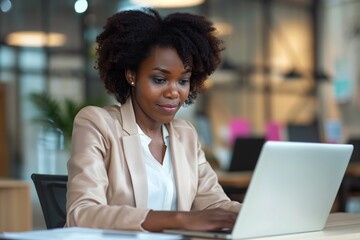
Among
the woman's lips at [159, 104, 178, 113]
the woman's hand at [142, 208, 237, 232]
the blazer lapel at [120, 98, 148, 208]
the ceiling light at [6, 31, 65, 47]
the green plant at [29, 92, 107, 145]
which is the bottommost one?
the green plant at [29, 92, 107, 145]

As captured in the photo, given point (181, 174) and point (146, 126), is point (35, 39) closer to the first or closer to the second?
point (146, 126)

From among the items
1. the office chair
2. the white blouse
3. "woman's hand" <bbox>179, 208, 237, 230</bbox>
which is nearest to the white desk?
"woman's hand" <bbox>179, 208, 237, 230</bbox>

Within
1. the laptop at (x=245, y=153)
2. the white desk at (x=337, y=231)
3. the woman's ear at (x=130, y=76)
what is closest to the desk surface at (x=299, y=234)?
the white desk at (x=337, y=231)

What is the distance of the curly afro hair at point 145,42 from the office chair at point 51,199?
0.39m

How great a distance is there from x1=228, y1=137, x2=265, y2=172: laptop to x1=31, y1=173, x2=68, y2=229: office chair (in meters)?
4.50

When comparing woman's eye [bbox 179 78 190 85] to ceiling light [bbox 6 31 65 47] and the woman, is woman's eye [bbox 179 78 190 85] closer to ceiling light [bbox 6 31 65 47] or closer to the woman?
the woman

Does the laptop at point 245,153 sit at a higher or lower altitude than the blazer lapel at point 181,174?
lower

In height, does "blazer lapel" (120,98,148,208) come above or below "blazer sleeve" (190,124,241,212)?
above

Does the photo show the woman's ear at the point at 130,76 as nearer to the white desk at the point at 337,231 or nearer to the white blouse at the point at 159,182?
the white blouse at the point at 159,182

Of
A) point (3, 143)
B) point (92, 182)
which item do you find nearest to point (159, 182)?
point (92, 182)

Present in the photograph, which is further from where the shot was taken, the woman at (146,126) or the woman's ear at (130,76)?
the woman's ear at (130,76)

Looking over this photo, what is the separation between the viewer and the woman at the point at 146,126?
8.07 feet

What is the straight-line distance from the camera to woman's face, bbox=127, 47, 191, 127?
2559 mm

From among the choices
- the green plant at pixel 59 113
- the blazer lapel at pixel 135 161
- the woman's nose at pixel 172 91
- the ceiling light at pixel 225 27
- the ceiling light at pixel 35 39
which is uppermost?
the ceiling light at pixel 225 27
